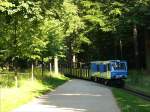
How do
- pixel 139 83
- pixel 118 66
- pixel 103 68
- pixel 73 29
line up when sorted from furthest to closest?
pixel 73 29 < pixel 103 68 < pixel 118 66 < pixel 139 83

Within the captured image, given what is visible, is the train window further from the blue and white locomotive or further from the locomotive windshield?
the locomotive windshield

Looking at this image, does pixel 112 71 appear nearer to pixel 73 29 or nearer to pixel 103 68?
pixel 103 68

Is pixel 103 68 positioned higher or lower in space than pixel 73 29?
lower

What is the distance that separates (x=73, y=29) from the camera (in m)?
64.6

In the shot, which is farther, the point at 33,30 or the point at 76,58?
the point at 76,58

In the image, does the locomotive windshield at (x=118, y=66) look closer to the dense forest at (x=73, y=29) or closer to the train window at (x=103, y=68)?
the train window at (x=103, y=68)

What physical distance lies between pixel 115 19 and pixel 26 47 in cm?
2911

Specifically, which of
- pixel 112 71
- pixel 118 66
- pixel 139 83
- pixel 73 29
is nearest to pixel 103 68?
pixel 118 66

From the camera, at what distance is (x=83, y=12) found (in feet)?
214

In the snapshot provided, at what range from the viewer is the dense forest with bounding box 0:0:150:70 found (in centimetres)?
2722

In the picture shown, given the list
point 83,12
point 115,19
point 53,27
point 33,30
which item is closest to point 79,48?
point 83,12

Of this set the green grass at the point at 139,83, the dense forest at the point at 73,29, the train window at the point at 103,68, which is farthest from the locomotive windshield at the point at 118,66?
the dense forest at the point at 73,29

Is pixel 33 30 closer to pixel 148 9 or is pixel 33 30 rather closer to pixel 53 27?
pixel 53 27

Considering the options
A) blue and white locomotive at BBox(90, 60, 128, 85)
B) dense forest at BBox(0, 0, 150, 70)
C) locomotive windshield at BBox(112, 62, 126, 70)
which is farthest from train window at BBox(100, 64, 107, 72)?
dense forest at BBox(0, 0, 150, 70)
